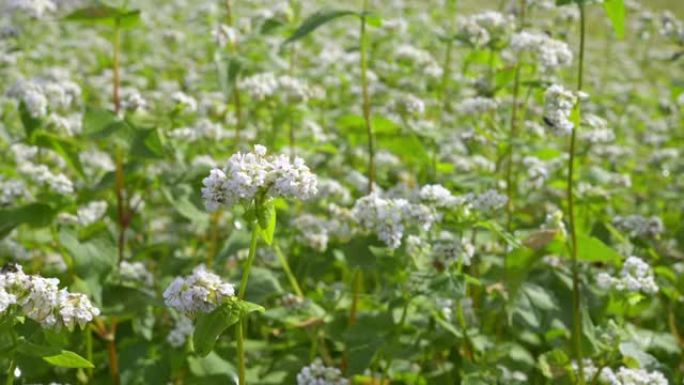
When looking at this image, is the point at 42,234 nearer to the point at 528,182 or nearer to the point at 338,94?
the point at 528,182

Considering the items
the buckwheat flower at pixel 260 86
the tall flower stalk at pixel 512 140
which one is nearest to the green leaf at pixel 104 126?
the buckwheat flower at pixel 260 86

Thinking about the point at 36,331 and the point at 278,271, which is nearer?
the point at 36,331

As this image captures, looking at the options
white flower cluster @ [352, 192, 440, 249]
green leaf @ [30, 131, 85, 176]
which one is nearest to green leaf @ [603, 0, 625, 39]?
white flower cluster @ [352, 192, 440, 249]

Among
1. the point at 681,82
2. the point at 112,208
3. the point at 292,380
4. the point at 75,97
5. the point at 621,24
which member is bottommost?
the point at 292,380

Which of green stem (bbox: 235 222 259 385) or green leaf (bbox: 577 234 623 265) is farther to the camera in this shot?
green leaf (bbox: 577 234 623 265)

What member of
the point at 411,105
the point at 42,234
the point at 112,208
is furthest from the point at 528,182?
the point at 42,234

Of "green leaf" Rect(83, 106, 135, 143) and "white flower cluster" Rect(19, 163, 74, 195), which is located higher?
"green leaf" Rect(83, 106, 135, 143)

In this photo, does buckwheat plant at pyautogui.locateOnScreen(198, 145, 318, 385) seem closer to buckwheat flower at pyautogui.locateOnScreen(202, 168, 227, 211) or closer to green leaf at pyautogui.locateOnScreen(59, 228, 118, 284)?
buckwheat flower at pyautogui.locateOnScreen(202, 168, 227, 211)

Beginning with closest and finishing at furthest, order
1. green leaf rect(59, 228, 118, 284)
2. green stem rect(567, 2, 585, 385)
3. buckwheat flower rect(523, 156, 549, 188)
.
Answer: green stem rect(567, 2, 585, 385) → green leaf rect(59, 228, 118, 284) → buckwheat flower rect(523, 156, 549, 188)
